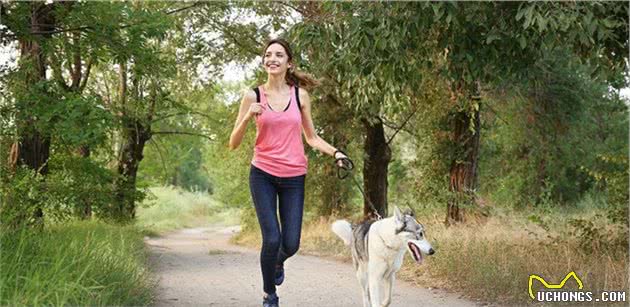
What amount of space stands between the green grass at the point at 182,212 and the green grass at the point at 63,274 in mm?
24672

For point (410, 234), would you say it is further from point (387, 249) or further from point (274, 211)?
point (274, 211)

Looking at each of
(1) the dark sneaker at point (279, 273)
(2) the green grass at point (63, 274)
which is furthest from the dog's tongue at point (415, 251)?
(2) the green grass at point (63, 274)

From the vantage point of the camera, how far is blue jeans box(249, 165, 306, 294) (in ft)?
18.1

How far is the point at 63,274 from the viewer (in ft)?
17.9

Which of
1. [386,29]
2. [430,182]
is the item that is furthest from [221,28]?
[386,29]

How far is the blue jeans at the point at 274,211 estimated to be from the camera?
5.51m

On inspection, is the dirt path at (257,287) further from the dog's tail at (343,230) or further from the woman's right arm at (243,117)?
the woman's right arm at (243,117)

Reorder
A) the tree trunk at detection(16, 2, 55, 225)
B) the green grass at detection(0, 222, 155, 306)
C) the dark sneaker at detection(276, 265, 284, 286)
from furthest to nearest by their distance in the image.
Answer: the tree trunk at detection(16, 2, 55, 225), the dark sneaker at detection(276, 265, 284, 286), the green grass at detection(0, 222, 155, 306)

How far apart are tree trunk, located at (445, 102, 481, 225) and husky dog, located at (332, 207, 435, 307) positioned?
8.39 metres

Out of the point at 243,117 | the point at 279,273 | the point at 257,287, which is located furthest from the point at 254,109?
the point at 257,287

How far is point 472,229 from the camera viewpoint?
1166 centimetres

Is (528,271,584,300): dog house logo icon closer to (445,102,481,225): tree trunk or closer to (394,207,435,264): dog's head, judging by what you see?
(394,207,435,264): dog's head

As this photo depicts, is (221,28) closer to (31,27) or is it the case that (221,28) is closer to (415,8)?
(31,27)

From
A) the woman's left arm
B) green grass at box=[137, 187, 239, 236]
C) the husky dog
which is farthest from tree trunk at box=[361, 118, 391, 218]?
green grass at box=[137, 187, 239, 236]
